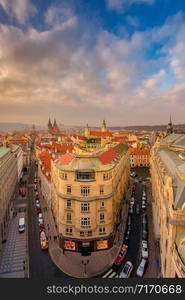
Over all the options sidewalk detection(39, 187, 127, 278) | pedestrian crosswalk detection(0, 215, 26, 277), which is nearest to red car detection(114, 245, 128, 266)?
sidewalk detection(39, 187, 127, 278)

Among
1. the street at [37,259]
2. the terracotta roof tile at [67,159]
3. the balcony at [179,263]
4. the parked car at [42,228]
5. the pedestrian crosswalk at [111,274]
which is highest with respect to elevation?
the terracotta roof tile at [67,159]

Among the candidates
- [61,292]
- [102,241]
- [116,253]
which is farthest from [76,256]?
[61,292]

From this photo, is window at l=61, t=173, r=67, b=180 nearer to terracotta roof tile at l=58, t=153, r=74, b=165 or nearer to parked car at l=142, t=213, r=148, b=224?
terracotta roof tile at l=58, t=153, r=74, b=165

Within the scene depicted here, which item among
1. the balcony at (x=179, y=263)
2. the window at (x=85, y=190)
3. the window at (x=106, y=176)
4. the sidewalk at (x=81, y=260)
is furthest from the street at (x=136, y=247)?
the window at (x=106, y=176)

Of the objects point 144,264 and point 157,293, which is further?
point 144,264

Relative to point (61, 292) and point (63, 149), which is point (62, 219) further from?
point (63, 149)

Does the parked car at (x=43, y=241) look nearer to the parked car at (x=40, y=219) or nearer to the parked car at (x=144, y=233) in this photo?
the parked car at (x=40, y=219)
